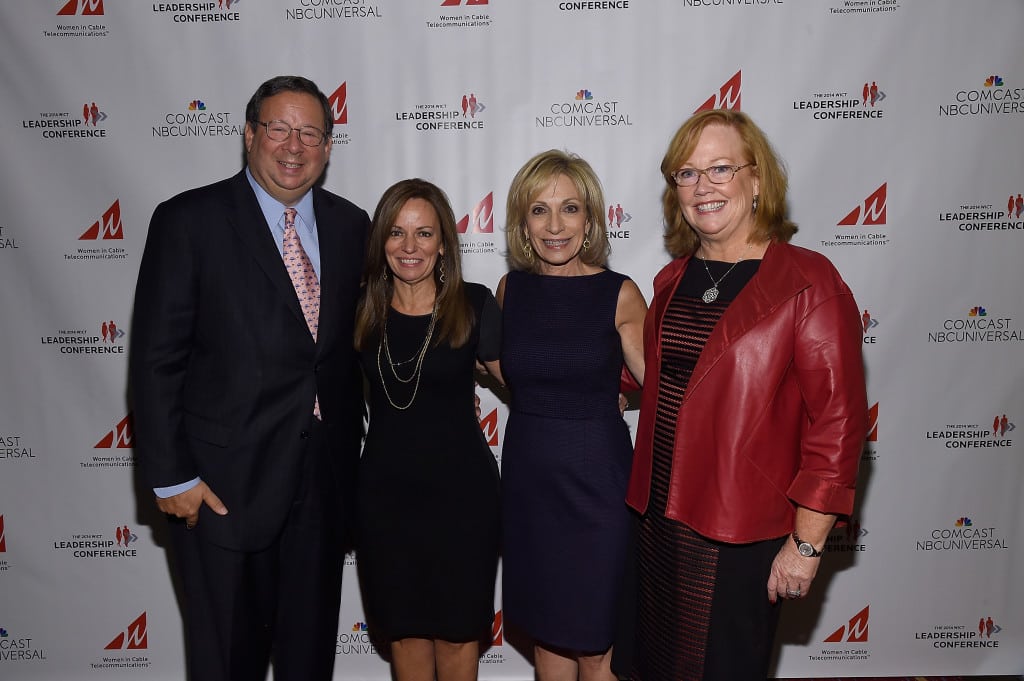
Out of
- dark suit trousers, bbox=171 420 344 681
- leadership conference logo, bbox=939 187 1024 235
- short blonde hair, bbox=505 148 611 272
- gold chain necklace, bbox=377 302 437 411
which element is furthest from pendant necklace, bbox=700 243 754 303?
leadership conference logo, bbox=939 187 1024 235

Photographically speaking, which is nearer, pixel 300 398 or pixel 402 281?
pixel 300 398

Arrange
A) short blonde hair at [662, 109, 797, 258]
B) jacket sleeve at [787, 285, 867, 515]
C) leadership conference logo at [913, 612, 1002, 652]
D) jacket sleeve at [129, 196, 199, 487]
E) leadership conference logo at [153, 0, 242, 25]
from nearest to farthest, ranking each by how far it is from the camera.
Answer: jacket sleeve at [787, 285, 867, 515], short blonde hair at [662, 109, 797, 258], jacket sleeve at [129, 196, 199, 487], leadership conference logo at [153, 0, 242, 25], leadership conference logo at [913, 612, 1002, 652]

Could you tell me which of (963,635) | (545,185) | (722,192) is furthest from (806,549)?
(963,635)

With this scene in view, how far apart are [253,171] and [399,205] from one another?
1.40 ft

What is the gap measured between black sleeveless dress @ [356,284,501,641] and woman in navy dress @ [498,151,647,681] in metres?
0.11

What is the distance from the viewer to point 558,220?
88.1 inches

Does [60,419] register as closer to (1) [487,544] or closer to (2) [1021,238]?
(1) [487,544]

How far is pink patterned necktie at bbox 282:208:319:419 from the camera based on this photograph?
200 cm

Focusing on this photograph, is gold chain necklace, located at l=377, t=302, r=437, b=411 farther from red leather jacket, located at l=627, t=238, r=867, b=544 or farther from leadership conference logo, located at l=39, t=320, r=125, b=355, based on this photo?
leadership conference logo, located at l=39, t=320, r=125, b=355

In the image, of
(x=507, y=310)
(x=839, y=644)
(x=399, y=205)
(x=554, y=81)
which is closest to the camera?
(x=399, y=205)

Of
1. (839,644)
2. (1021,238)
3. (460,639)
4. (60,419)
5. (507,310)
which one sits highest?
(1021,238)

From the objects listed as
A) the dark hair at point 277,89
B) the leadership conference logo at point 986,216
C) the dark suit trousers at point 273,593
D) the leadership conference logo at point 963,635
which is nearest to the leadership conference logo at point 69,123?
the dark hair at point 277,89

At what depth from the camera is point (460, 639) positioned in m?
2.26

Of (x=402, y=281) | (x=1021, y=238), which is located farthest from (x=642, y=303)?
(x=1021, y=238)
